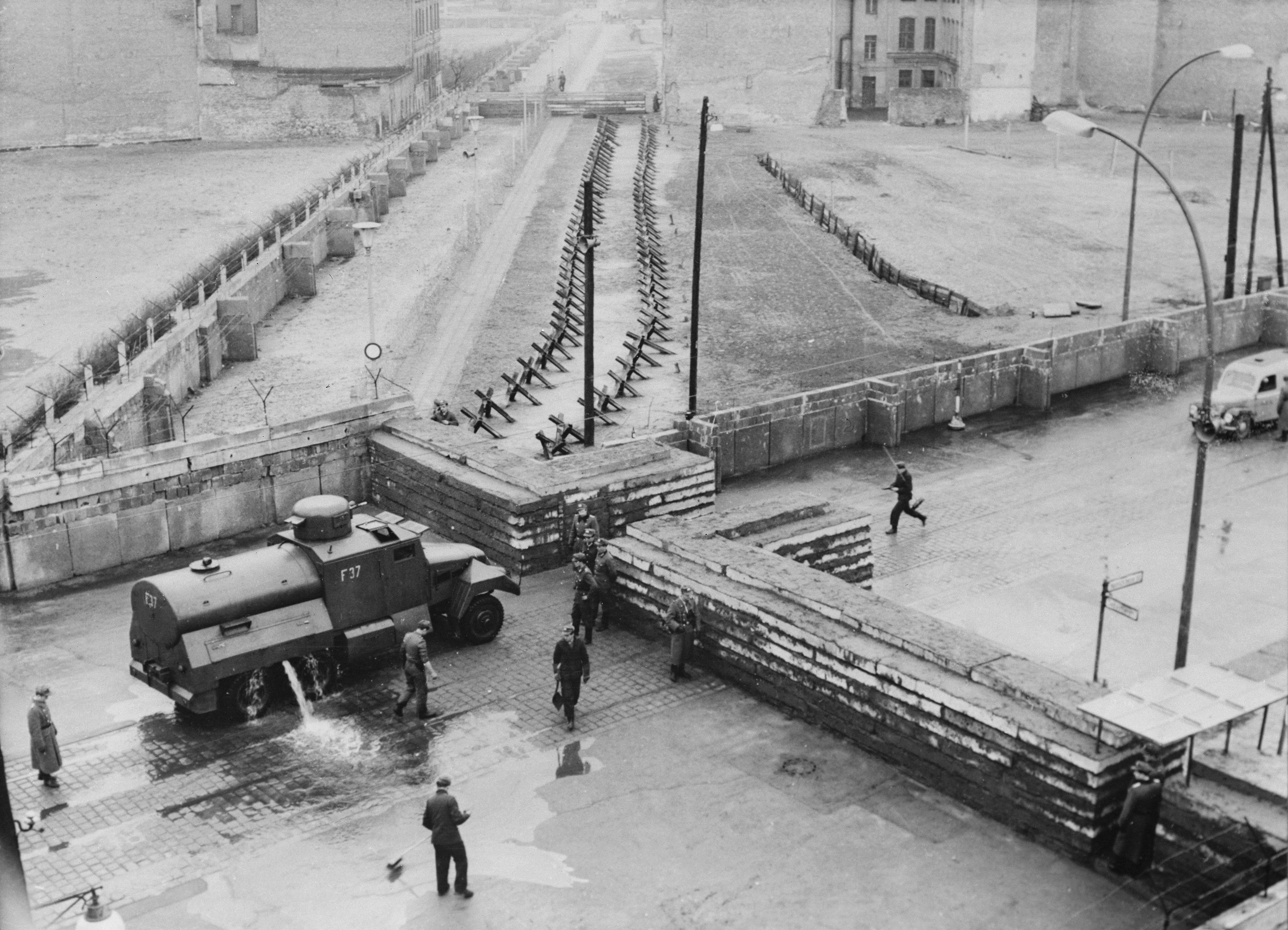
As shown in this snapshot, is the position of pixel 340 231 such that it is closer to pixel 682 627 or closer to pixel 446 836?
pixel 682 627

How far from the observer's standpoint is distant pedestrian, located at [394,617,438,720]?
17031mm

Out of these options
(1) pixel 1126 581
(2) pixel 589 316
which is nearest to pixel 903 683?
(1) pixel 1126 581

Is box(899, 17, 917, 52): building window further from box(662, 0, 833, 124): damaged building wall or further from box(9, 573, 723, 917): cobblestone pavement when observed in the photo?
box(9, 573, 723, 917): cobblestone pavement

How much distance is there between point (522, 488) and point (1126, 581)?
8.26 meters

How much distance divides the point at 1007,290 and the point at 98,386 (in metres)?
24.6

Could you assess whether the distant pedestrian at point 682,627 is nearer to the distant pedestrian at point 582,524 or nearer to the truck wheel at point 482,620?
the truck wheel at point 482,620

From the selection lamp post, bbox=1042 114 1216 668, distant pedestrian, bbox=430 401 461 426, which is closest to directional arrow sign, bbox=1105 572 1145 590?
lamp post, bbox=1042 114 1216 668

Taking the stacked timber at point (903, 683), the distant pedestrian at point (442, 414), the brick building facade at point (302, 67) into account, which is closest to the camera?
the stacked timber at point (903, 683)

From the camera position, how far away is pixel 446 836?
45.2ft

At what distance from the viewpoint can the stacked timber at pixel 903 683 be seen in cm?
1448

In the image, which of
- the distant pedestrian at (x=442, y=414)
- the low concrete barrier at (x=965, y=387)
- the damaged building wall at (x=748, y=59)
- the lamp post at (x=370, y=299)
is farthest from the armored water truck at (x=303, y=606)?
the damaged building wall at (x=748, y=59)

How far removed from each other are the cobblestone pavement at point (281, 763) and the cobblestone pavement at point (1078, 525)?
5234 mm

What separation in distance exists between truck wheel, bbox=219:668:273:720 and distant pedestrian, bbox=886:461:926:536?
408 inches

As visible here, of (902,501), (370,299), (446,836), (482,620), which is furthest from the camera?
(370,299)
